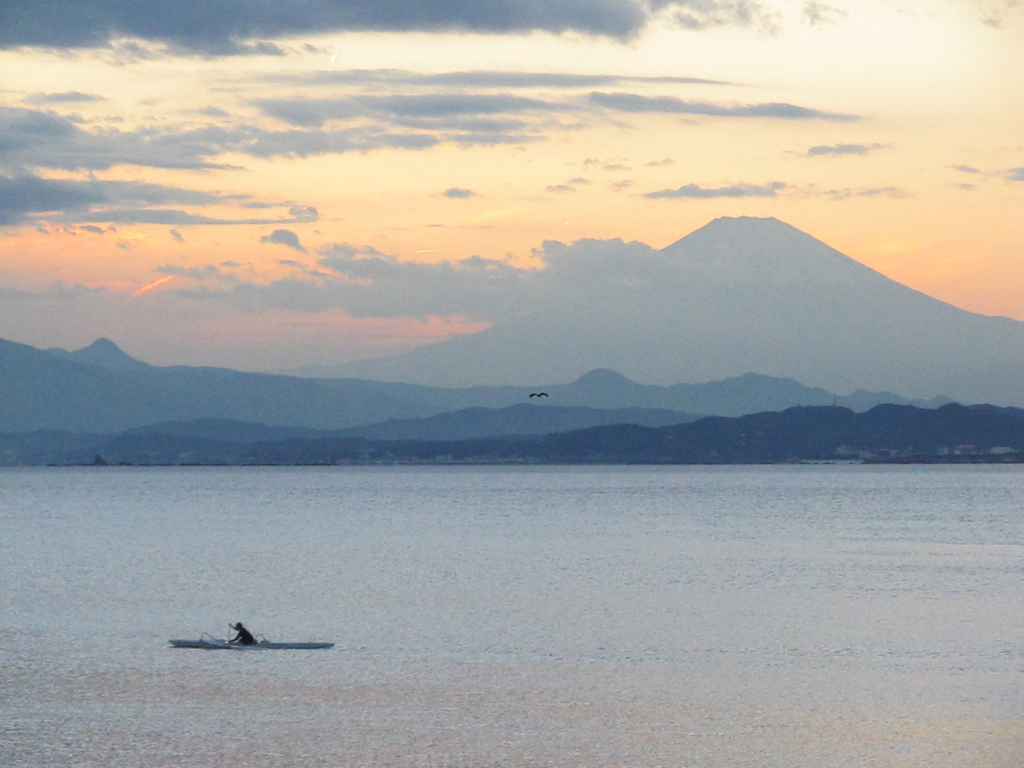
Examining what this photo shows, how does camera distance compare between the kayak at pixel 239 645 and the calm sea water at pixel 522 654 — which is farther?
the kayak at pixel 239 645

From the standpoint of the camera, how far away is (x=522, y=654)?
137 ft

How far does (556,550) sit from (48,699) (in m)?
54.8

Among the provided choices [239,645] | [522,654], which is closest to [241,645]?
[239,645]

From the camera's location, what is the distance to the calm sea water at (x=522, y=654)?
29375 millimetres

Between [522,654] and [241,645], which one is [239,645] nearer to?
[241,645]

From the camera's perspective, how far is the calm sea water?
29375 millimetres

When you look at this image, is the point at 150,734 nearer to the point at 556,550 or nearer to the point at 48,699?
the point at 48,699

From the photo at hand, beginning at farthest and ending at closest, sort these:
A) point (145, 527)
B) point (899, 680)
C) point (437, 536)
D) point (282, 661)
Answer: point (145, 527) < point (437, 536) < point (282, 661) < point (899, 680)

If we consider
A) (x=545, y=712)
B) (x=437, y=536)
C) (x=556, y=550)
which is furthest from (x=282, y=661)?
(x=437, y=536)

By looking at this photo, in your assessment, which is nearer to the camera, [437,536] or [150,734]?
[150,734]

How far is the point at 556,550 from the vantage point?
87.0 meters

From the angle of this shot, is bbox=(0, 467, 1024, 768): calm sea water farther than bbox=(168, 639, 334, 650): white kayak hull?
No

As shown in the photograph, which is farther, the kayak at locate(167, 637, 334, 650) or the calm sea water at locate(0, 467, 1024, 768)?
the kayak at locate(167, 637, 334, 650)

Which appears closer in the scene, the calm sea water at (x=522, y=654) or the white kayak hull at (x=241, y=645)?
the calm sea water at (x=522, y=654)
